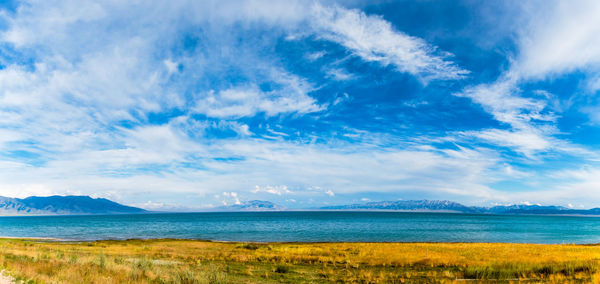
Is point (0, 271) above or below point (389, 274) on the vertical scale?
above

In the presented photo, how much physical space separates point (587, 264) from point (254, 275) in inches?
985

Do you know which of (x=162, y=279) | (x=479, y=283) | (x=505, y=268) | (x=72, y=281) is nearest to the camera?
(x=72, y=281)

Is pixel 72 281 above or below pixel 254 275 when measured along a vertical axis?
above

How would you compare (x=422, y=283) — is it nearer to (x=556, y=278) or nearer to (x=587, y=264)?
(x=556, y=278)

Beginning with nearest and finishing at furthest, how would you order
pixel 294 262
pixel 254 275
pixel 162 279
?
pixel 162 279
pixel 254 275
pixel 294 262

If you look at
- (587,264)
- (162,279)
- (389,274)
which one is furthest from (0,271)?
(587,264)

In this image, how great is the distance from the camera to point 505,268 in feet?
79.8

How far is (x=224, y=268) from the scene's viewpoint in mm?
25094

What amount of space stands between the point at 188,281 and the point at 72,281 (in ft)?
17.6

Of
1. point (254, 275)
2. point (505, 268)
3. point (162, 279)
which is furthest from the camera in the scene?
point (505, 268)

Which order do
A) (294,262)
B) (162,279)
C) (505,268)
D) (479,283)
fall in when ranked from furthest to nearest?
(294,262) < (505,268) < (479,283) < (162,279)

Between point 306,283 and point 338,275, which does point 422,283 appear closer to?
point 338,275

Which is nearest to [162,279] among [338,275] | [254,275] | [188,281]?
[188,281]

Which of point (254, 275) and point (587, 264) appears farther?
point (587, 264)
